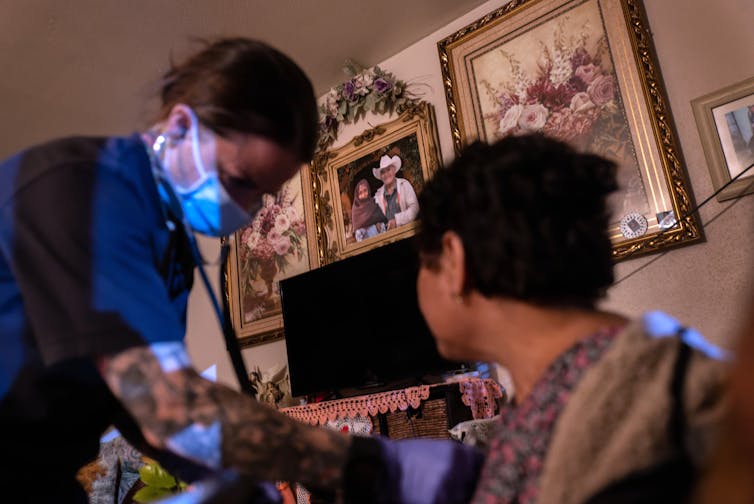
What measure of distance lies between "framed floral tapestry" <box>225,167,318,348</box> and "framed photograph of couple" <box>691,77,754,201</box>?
1.94m

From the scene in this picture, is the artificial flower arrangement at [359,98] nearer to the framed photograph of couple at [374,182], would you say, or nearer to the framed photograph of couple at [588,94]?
the framed photograph of couple at [374,182]

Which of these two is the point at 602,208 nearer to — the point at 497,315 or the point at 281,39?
the point at 497,315

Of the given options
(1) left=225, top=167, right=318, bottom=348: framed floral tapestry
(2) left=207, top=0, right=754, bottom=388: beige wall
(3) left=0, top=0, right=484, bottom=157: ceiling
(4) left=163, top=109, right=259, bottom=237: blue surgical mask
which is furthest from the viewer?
(1) left=225, top=167, right=318, bottom=348: framed floral tapestry

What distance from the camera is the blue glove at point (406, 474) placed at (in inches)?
28.3

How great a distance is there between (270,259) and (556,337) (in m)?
2.83

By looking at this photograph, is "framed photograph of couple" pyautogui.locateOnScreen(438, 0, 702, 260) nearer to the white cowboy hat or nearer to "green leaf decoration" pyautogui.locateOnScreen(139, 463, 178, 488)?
the white cowboy hat

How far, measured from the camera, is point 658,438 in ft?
1.55

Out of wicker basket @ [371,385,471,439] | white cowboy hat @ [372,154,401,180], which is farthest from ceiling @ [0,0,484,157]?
wicker basket @ [371,385,471,439]

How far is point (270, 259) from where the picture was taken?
341cm

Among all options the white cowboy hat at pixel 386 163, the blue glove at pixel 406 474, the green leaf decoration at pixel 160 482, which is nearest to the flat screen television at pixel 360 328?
the white cowboy hat at pixel 386 163

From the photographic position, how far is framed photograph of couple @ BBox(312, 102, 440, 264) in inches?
111

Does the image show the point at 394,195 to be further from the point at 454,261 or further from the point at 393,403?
the point at 454,261

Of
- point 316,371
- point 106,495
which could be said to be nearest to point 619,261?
point 316,371

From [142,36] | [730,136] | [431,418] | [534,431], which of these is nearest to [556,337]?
[534,431]
